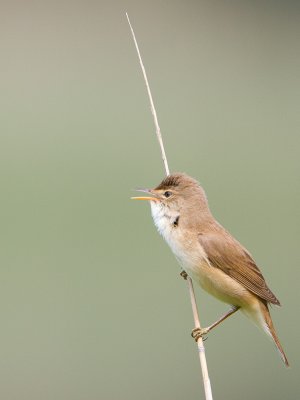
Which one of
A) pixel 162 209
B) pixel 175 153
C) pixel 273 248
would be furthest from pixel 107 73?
pixel 162 209

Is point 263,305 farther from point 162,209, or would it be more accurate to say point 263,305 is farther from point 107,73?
point 107,73

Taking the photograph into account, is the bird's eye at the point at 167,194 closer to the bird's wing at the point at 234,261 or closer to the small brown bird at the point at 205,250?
the small brown bird at the point at 205,250

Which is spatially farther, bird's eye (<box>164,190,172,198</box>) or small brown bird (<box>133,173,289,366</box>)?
bird's eye (<box>164,190,172,198</box>)

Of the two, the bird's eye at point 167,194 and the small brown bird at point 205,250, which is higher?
the bird's eye at point 167,194

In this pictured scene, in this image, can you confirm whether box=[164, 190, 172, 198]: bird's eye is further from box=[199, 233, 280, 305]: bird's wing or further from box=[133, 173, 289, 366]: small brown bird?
box=[199, 233, 280, 305]: bird's wing

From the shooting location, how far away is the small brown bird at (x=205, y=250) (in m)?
4.36

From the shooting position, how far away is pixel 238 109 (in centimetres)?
1354

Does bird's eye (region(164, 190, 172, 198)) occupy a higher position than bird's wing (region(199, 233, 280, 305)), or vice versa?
bird's eye (region(164, 190, 172, 198))

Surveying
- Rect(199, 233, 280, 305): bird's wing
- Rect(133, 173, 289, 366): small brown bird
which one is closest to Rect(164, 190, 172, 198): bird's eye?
Rect(133, 173, 289, 366): small brown bird

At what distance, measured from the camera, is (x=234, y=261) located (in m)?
4.43

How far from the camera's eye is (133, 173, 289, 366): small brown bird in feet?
14.3

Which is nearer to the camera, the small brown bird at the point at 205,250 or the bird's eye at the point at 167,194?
the small brown bird at the point at 205,250

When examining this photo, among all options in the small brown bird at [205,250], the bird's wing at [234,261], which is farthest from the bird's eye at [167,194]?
the bird's wing at [234,261]

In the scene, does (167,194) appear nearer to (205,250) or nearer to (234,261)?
(205,250)
